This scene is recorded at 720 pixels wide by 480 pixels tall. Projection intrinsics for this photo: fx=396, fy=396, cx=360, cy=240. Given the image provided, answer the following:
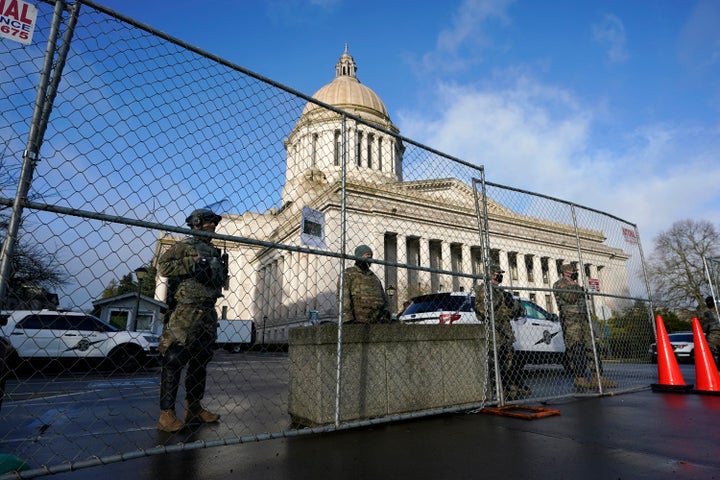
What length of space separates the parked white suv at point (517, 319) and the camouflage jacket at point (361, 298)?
10.9 ft

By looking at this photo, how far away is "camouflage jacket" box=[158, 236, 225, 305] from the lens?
4055mm

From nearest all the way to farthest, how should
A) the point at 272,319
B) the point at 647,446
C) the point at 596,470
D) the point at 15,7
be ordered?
the point at 15,7
the point at 596,470
the point at 647,446
the point at 272,319

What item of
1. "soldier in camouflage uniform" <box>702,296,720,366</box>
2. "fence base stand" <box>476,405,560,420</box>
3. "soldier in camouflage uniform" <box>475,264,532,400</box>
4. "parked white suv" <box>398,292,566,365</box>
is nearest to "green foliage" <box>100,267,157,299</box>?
"fence base stand" <box>476,405,560,420</box>

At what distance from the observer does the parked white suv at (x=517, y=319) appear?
8.95 metres

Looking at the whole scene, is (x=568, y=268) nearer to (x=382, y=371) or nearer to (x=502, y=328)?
(x=502, y=328)

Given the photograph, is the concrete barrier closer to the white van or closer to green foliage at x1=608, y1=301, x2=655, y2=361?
green foliage at x1=608, y1=301, x2=655, y2=361

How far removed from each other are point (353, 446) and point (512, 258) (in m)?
39.6

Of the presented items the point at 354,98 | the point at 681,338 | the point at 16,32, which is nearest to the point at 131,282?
the point at 16,32

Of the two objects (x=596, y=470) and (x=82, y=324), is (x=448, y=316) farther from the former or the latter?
(x=82, y=324)

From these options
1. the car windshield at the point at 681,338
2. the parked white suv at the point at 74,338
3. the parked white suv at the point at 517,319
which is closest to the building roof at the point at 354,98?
the car windshield at the point at 681,338

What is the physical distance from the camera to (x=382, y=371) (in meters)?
4.14

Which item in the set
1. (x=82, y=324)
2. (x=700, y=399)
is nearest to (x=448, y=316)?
(x=700, y=399)

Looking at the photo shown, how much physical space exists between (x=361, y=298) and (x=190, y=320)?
2.24 meters

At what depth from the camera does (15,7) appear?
2.30m
